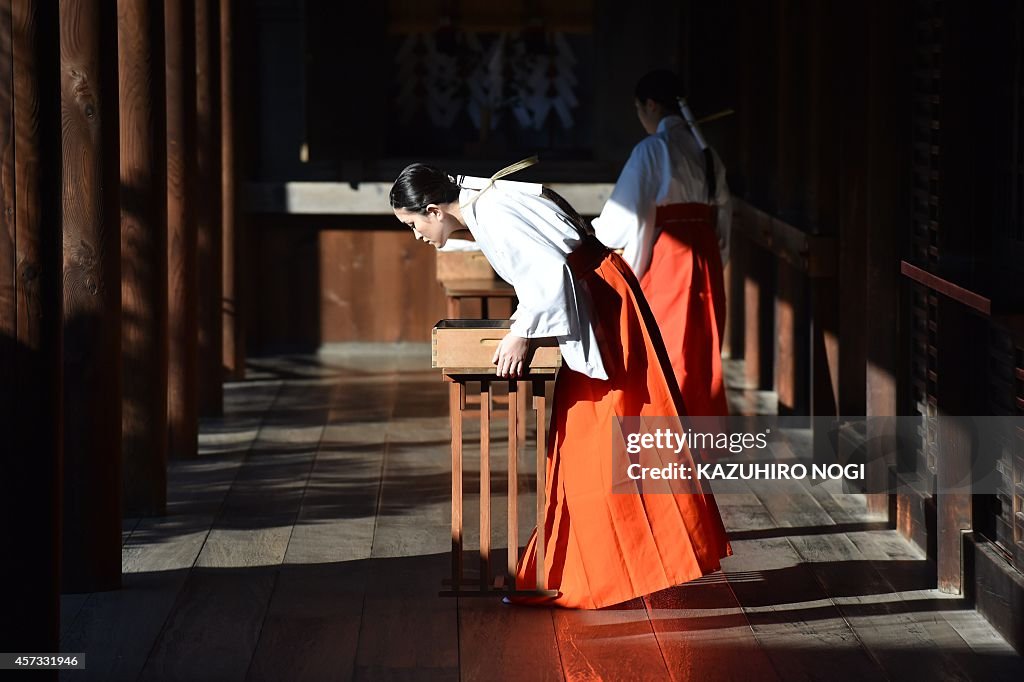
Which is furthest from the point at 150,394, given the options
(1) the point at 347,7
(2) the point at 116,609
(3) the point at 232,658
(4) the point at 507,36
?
(4) the point at 507,36

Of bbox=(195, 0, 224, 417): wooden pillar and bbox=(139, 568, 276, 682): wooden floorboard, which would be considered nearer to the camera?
bbox=(139, 568, 276, 682): wooden floorboard

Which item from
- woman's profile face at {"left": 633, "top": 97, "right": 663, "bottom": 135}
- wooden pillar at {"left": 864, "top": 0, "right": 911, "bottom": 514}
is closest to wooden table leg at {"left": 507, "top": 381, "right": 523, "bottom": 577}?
wooden pillar at {"left": 864, "top": 0, "right": 911, "bottom": 514}

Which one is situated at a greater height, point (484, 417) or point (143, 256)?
point (143, 256)

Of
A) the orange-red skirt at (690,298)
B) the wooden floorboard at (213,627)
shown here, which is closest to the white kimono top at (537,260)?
the wooden floorboard at (213,627)

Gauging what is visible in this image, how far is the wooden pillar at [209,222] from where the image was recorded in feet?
23.5

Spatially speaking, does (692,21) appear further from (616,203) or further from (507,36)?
(616,203)

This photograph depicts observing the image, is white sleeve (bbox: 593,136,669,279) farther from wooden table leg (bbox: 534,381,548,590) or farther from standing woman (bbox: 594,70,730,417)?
wooden table leg (bbox: 534,381,548,590)

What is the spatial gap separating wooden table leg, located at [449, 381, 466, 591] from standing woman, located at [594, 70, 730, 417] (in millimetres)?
1691

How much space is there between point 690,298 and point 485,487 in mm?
1816

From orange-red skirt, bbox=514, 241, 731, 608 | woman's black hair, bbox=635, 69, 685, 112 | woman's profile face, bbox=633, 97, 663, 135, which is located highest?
woman's black hair, bbox=635, 69, 685, 112

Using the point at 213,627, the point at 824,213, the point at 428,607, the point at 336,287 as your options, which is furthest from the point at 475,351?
the point at 336,287

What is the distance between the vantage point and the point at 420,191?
4.07 metres

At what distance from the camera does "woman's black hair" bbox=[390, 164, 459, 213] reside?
13.4ft

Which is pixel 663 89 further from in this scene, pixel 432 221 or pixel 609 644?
pixel 609 644
